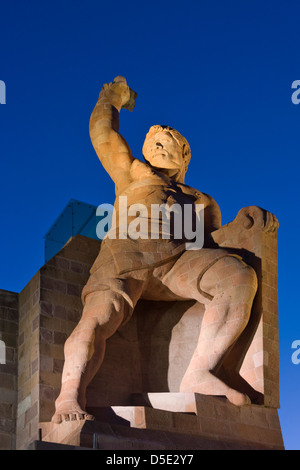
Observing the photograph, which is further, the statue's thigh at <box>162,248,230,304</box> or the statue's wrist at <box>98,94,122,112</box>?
the statue's wrist at <box>98,94,122,112</box>

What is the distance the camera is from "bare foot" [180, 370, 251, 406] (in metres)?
12.0

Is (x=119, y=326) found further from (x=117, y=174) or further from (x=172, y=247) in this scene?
(x=117, y=174)

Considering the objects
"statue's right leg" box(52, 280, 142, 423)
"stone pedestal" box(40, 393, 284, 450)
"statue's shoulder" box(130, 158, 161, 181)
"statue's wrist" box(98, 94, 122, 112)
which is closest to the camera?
"stone pedestal" box(40, 393, 284, 450)

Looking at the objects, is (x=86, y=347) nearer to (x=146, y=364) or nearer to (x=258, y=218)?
(x=146, y=364)

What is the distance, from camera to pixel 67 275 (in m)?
13.6

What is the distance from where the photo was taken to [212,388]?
11969 millimetres

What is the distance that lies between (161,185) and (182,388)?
108 inches

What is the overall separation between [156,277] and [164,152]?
2.01 m

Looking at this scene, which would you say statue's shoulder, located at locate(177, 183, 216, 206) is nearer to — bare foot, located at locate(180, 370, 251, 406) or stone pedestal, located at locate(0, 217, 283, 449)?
stone pedestal, located at locate(0, 217, 283, 449)

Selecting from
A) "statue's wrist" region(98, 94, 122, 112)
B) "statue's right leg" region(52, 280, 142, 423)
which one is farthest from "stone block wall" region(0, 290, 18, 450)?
"statue's wrist" region(98, 94, 122, 112)

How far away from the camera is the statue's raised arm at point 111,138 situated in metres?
13.8

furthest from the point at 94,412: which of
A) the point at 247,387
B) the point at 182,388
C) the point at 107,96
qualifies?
the point at 107,96

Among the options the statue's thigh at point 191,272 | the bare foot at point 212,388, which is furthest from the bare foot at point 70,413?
the statue's thigh at point 191,272
